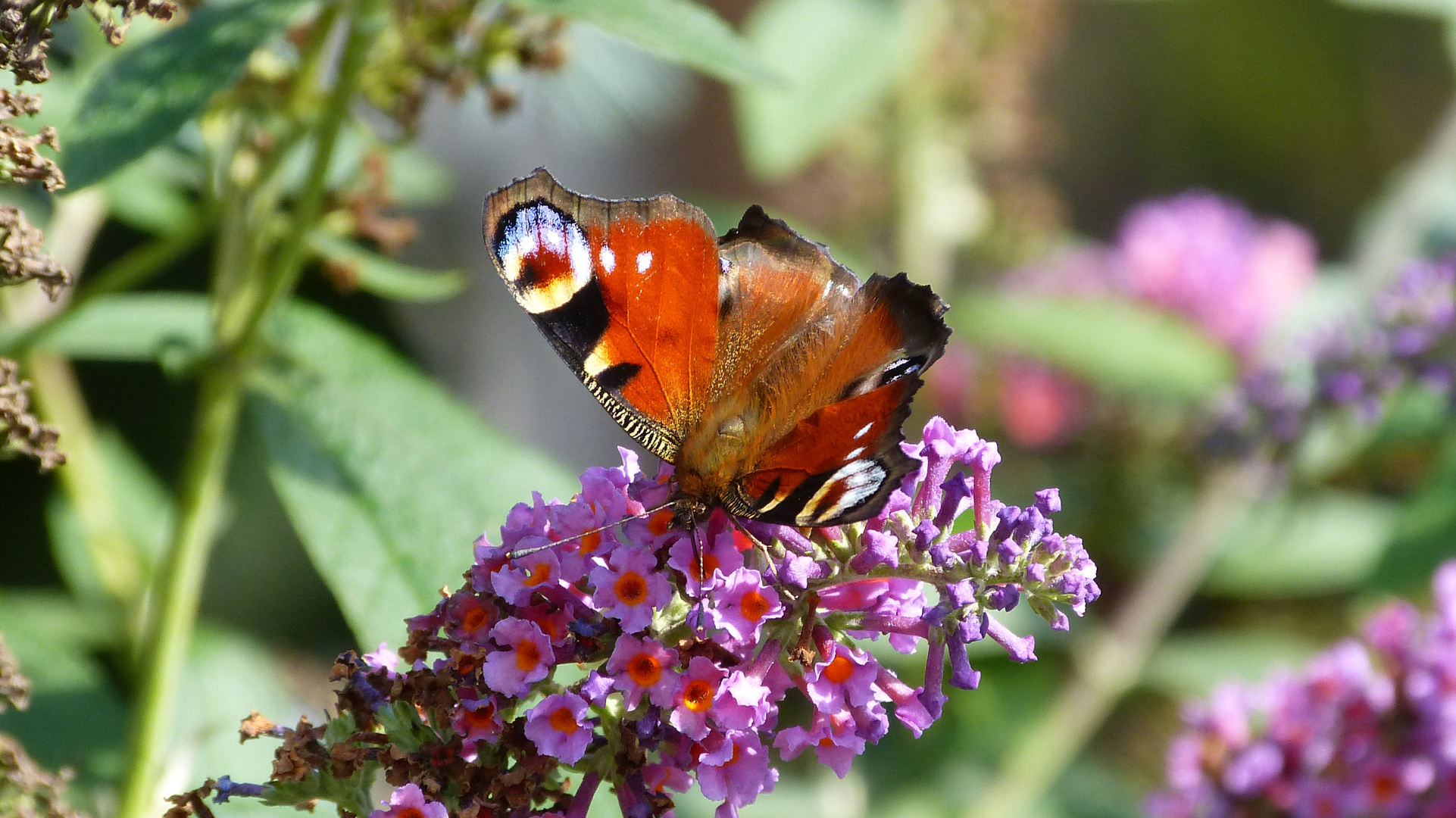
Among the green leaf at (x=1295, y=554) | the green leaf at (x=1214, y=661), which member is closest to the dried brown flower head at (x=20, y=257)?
the green leaf at (x=1214, y=661)

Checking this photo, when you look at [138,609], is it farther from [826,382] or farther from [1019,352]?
[1019,352]

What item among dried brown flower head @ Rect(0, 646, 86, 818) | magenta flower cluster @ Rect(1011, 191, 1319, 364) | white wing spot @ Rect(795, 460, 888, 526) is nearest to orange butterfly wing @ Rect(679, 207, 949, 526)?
white wing spot @ Rect(795, 460, 888, 526)

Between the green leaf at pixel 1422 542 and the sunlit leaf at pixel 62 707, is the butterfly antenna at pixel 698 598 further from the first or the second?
the green leaf at pixel 1422 542

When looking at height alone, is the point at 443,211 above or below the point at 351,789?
above

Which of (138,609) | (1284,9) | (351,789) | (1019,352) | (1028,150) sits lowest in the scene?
(351,789)

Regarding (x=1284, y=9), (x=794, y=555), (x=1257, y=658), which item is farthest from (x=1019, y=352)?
(x=1284, y=9)
